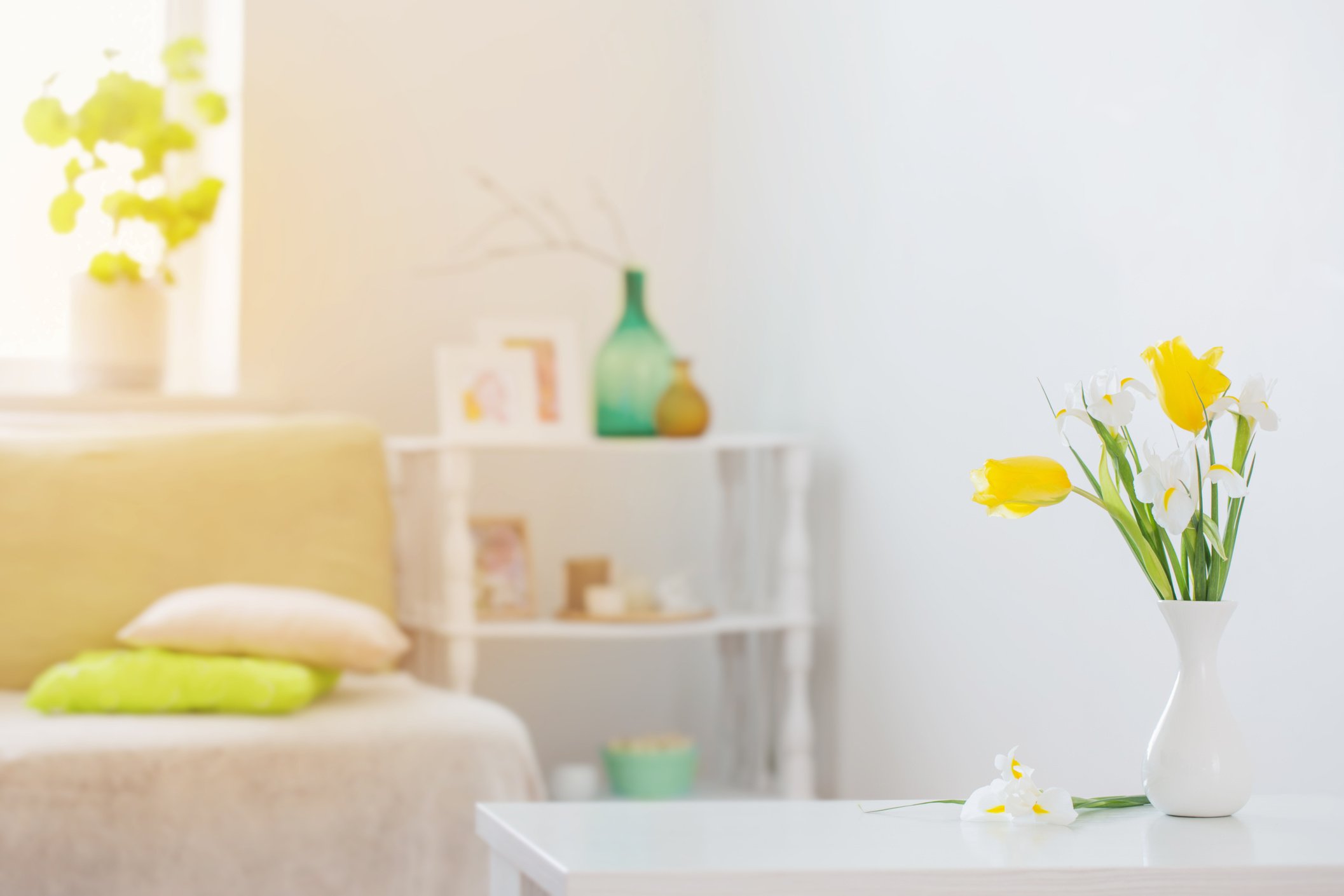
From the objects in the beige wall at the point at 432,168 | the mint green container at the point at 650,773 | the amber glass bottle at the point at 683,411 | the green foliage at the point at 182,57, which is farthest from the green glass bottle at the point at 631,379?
the green foliage at the point at 182,57

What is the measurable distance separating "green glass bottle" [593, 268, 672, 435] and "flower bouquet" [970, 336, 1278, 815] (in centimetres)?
151

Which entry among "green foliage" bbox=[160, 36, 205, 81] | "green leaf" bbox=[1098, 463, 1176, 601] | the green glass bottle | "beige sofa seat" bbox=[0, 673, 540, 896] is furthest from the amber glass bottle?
"green leaf" bbox=[1098, 463, 1176, 601]

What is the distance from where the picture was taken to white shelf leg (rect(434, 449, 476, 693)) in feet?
7.77

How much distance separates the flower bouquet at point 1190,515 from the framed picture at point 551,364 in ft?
5.04

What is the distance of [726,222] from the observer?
9.78ft

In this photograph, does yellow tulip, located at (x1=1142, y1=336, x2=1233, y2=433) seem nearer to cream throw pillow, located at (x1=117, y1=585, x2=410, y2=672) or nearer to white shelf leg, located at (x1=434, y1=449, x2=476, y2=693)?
cream throw pillow, located at (x1=117, y1=585, x2=410, y2=672)

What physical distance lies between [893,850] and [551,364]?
5.89 feet

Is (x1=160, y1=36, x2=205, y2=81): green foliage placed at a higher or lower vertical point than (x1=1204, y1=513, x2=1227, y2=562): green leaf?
higher

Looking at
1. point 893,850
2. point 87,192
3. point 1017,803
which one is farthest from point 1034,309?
point 87,192

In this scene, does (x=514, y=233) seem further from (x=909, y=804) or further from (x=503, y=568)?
(x=909, y=804)

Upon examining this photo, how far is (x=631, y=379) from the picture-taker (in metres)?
2.56

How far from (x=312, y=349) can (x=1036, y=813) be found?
2071 mm

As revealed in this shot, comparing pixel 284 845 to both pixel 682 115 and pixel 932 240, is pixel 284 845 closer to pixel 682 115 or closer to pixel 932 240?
pixel 932 240

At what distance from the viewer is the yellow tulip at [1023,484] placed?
1.06m
